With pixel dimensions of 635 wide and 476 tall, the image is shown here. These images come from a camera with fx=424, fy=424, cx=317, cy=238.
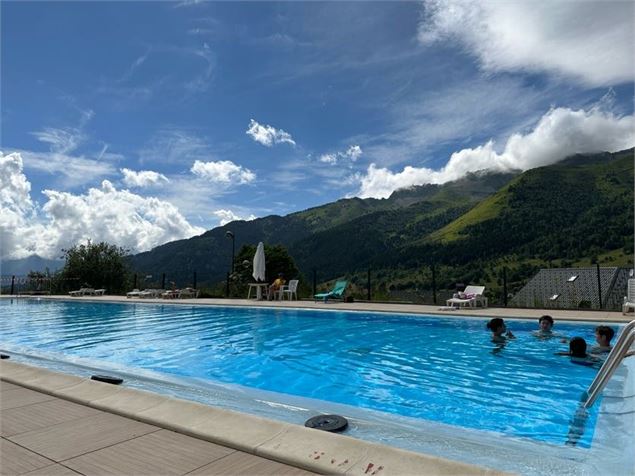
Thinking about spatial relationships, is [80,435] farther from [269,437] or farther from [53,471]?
[269,437]

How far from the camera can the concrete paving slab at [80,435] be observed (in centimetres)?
244

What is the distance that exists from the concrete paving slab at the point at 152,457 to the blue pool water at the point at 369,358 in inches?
97.5

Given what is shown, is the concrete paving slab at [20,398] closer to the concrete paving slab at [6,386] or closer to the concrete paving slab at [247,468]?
the concrete paving slab at [6,386]

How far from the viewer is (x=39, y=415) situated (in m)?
3.05

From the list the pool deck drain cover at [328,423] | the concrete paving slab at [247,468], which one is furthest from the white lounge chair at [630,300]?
the concrete paving slab at [247,468]

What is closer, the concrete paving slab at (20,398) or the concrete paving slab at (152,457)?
the concrete paving slab at (152,457)

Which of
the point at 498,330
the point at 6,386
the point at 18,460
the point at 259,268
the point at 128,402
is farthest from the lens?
the point at 259,268

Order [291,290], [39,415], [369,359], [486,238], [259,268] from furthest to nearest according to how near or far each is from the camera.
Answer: [486,238] → [259,268] → [291,290] → [369,359] → [39,415]

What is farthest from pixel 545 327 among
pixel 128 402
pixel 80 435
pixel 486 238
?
pixel 486 238

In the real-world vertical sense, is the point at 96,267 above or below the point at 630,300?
above

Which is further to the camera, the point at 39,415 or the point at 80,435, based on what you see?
the point at 39,415

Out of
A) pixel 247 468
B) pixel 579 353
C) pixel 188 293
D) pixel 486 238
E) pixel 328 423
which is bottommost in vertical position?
pixel 579 353

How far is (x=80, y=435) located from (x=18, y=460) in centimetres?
39

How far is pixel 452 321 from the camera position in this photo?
33.9 ft
